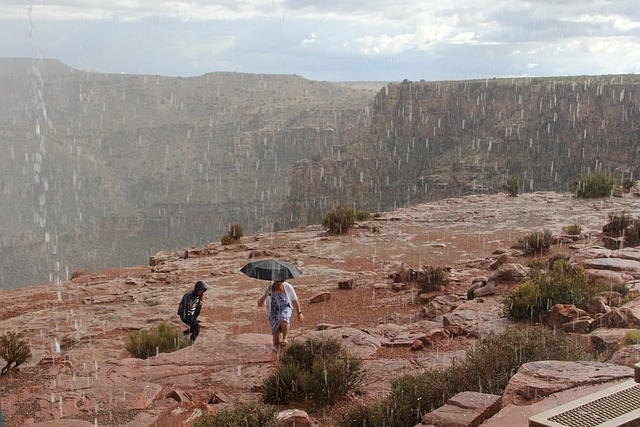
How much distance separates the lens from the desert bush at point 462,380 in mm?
6109

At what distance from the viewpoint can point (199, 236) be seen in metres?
69.8

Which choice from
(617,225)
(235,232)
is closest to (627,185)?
(617,225)

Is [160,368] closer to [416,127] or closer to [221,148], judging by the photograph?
[416,127]

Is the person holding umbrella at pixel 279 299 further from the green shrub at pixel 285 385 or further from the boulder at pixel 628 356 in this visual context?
the boulder at pixel 628 356

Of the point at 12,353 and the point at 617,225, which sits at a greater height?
the point at 617,225

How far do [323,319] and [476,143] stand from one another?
4554cm

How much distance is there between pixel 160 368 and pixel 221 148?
292 ft

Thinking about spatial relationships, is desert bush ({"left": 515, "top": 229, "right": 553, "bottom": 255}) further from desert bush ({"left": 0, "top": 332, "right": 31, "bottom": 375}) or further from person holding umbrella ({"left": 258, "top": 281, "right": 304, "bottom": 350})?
desert bush ({"left": 0, "top": 332, "right": 31, "bottom": 375})

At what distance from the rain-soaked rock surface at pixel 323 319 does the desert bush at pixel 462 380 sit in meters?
0.50

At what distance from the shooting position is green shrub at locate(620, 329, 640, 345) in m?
7.09

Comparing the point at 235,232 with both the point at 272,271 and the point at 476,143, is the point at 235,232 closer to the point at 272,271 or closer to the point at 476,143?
the point at 272,271

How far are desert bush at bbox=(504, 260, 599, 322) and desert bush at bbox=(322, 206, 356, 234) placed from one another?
14058mm

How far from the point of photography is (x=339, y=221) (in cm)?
2475

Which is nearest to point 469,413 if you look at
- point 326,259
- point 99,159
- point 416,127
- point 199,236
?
point 326,259
